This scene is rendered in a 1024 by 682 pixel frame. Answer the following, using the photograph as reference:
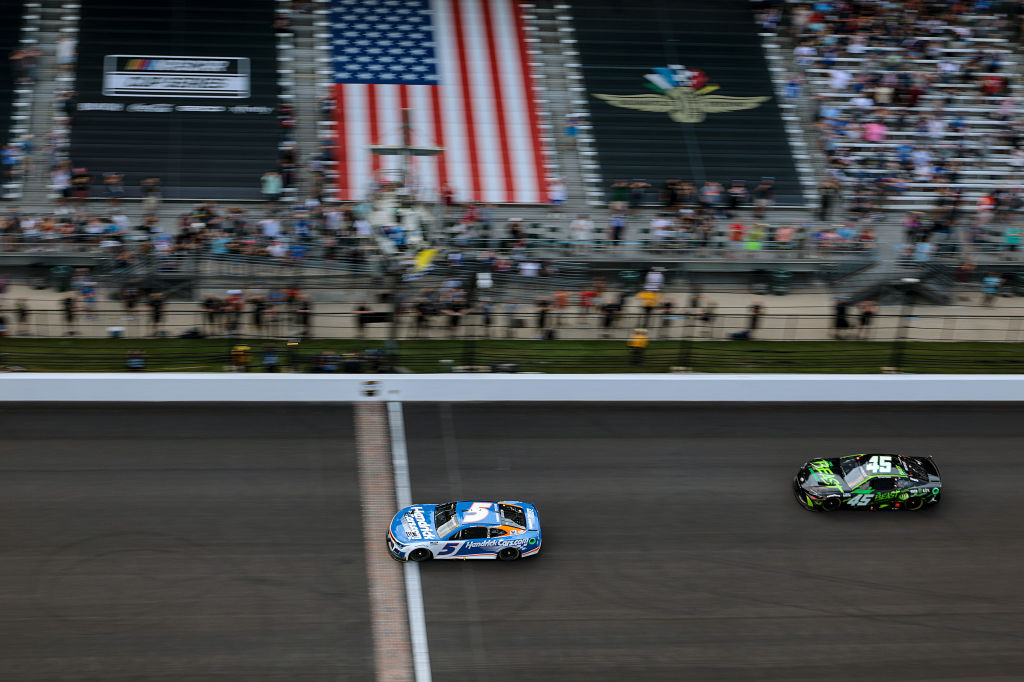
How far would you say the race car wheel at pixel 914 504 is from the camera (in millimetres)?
14906

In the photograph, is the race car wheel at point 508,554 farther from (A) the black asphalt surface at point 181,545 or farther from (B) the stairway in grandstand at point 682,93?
(B) the stairway in grandstand at point 682,93

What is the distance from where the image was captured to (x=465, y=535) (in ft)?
43.6

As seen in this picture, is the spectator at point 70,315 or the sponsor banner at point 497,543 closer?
the sponsor banner at point 497,543

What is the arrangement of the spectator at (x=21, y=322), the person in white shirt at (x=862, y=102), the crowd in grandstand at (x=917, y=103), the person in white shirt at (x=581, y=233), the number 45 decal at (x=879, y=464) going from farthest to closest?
1. the person in white shirt at (x=862, y=102)
2. the crowd in grandstand at (x=917, y=103)
3. the person in white shirt at (x=581, y=233)
4. the spectator at (x=21, y=322)
5. the number 45 decal at (x=879, y=464)

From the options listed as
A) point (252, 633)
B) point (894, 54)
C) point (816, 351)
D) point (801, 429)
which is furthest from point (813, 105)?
point (252, 633)

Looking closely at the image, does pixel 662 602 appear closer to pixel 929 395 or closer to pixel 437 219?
pixel 929 395

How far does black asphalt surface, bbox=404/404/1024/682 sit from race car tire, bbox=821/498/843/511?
0.17 metres

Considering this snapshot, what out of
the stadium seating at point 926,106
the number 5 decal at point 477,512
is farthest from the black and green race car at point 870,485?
the stadium seating at point 926,106

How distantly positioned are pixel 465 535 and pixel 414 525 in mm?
781

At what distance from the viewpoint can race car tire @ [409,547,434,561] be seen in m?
13.3

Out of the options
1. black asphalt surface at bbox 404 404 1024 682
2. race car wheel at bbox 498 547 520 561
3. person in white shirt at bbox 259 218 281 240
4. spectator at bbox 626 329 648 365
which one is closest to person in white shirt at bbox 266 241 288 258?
person in white shirt at bbox 259 218 281 240

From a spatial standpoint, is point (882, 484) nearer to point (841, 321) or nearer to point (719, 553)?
point (719, 553)

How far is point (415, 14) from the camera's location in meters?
29.0

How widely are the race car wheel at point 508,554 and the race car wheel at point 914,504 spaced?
637 centimetres
